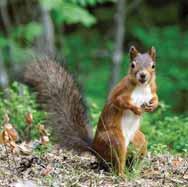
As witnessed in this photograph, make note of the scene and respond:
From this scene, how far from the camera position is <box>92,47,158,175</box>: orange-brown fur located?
518cm

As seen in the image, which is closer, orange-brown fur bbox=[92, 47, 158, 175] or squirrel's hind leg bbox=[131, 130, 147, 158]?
orange-brown fur bbox=[92, 47, 158, 175]

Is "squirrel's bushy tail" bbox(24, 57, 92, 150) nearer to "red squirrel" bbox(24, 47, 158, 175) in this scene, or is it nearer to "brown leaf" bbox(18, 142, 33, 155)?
"red squirrel" bbox(24, 47, 158, 175)

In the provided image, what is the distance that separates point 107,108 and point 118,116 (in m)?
0.10

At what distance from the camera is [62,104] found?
5.88m

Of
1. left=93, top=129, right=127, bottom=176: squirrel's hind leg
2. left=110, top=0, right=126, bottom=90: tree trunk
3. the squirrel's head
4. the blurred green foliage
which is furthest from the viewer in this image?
left=110, top=0, right=126, bottom=90: tree trunk

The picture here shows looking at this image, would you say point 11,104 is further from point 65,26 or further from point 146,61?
point 65,26

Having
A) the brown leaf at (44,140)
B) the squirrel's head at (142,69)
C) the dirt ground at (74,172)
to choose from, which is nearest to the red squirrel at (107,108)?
the squirrel's head at (142,69)

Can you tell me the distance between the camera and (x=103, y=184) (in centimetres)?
523

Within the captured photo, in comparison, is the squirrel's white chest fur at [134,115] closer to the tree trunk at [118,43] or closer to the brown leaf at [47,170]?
the brown leaf at [47,170]

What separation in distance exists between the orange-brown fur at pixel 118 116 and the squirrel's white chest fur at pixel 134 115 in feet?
0.08

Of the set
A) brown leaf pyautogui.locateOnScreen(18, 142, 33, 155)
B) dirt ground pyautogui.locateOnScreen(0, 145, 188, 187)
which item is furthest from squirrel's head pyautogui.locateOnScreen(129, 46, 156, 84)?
brown leaf pyautogui.locateOnScreen(18, 142, 33, 155)

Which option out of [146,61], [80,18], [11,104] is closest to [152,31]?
[80,18]

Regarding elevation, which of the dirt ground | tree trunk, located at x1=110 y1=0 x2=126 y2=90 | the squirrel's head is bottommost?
tree trunk, located at x1=110 y1=0 x2=126 y2=90

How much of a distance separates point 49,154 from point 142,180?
0.84m
